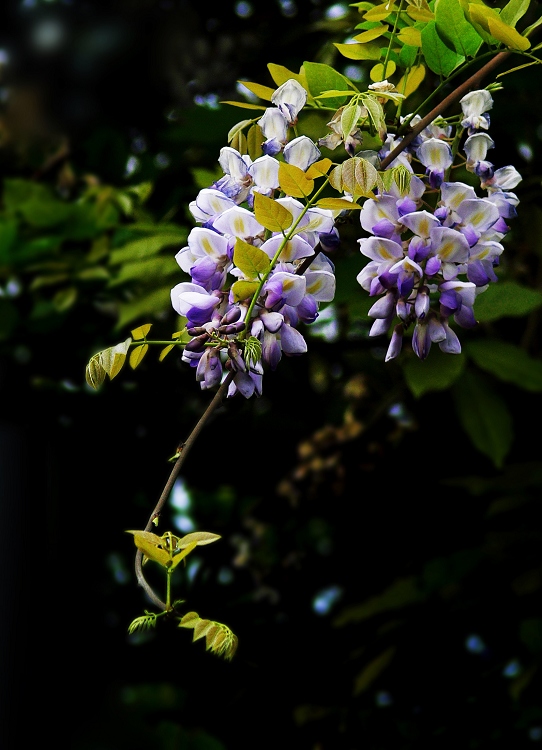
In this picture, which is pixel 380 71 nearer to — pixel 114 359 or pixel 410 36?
pixel 410 36

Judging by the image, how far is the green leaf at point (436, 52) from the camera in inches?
19.1

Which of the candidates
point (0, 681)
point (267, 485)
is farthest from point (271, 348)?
point (267, 485)

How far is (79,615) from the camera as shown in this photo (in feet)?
5.16

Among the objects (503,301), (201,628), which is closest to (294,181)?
(201,628)

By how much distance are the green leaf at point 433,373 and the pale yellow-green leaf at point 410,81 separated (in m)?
0.33

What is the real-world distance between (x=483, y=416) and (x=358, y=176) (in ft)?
2.25

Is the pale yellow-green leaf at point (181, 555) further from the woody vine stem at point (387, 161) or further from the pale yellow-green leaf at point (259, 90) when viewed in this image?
the pale yellow-green leaf at point (259, 90)

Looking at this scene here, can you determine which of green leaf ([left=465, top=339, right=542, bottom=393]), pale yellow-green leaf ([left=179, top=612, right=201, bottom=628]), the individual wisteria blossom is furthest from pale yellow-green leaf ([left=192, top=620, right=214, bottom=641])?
green leaf ([left=465, top=339, right=542, bottom=393])

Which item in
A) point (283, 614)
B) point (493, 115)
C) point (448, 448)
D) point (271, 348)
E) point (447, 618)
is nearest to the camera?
point (271, 348)

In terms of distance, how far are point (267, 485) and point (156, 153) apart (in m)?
0.67

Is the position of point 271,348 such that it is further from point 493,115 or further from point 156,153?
point 156,153

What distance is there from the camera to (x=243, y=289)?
16.8 inches

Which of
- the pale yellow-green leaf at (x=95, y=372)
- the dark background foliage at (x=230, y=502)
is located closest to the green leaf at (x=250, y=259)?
the pale yellow-green leaf at (x=95, y=372)

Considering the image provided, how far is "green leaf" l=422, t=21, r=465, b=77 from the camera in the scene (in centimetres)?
49
